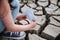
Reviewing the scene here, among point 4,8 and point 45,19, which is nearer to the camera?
point 4,8

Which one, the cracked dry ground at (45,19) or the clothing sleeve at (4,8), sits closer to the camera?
the clothing sleeve at (4,8)

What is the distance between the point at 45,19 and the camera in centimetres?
349

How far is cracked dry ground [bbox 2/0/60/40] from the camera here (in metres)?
3.05

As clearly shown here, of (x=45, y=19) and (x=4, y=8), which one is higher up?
(x=4, y=8)

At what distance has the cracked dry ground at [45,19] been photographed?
305 cm

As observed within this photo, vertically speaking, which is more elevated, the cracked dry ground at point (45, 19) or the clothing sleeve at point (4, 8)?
the clothing sleeve at point (4, 8)

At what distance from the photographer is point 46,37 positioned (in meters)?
3.04

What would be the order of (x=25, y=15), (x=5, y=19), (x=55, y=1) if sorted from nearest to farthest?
(x=5, y=19) < (x=25, y=15) < (x=55, y=1)

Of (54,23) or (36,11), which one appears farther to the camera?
(36,11)

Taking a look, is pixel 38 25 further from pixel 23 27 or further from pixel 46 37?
pixel 23 27

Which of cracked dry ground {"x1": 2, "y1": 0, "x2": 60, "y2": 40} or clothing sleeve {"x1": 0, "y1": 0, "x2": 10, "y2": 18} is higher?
clothing sleeve {"x1": 0, "y1": 0, "x2": 10, "y2": 18}

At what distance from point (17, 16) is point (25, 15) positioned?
0.29 feet

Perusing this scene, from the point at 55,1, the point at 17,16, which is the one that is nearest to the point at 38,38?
the point at 17,16

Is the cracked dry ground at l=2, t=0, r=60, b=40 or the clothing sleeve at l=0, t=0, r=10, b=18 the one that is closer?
the clothing sleeve at l=0, t=0, r=10, b=18
